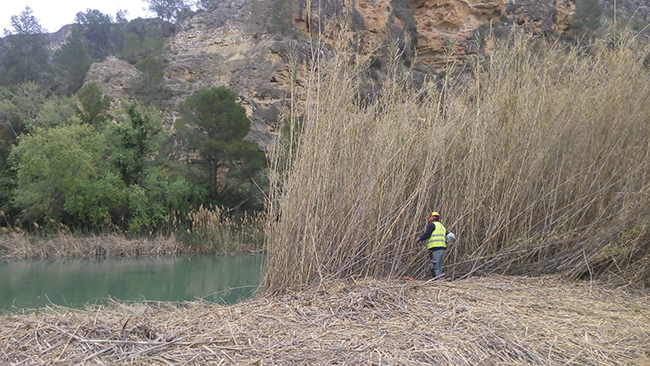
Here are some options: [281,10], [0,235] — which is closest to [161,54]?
→ [281,10]

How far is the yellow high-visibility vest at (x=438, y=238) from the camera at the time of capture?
386 cm

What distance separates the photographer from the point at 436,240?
3.88 metres

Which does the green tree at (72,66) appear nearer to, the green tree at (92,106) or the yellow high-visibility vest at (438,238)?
the green tree at (92,106)

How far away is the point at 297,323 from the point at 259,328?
8.5 inches

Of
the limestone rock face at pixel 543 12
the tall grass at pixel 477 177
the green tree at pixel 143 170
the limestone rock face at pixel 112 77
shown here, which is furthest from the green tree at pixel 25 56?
the tall grass at pixel 477 177

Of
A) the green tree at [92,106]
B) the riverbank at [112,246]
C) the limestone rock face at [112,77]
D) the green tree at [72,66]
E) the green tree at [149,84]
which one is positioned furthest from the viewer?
the green tree at [72,66]

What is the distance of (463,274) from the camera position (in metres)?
4.24

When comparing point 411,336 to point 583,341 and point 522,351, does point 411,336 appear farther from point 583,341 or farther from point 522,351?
point 583,341

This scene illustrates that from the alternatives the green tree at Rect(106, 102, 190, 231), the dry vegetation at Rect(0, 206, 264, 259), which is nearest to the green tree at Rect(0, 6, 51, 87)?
the green tree at Rect(106, 102, 190, 231)

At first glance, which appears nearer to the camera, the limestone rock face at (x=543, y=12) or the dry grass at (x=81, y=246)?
the dry grass at (x=81, y=246)

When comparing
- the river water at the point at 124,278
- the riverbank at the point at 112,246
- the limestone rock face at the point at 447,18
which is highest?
the limestone rock face at the point at 447,18

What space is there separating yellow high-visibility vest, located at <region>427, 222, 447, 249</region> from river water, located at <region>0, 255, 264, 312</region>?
12.7 feet

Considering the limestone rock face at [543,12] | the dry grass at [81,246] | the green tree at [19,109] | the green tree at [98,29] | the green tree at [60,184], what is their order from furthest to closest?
the green tree at [98,29], the limestone rock face at [543,12], the green tree at [19,109], the green tree at [60,184], the dry grass at [81,246]

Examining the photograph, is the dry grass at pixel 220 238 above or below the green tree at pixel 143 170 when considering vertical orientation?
below
